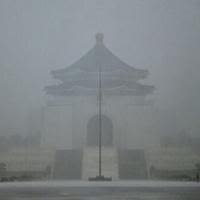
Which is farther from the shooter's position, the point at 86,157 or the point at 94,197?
the point at 86,157

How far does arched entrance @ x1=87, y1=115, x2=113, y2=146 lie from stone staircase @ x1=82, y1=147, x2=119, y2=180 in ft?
0.44

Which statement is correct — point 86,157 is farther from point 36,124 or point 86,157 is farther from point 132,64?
point 132,64

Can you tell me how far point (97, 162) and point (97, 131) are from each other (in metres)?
0.64

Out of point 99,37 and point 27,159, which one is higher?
point 99,37

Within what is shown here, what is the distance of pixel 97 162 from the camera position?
743 centimetres

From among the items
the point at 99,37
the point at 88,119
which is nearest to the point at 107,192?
the point at 88,119

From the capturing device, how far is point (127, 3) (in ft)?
25.2

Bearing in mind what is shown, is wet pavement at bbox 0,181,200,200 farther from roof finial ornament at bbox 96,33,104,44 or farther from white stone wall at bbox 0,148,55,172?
roof finial ornament at bbox 96,33,104,44

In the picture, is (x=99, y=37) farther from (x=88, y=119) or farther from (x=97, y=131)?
(x=97, y=131)

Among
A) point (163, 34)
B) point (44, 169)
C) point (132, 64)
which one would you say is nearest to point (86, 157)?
point (44, 169)

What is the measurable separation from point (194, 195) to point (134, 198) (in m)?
0.78

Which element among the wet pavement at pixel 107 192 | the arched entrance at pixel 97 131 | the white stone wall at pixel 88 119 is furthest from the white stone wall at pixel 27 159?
the wet pavement at pixel 107 192

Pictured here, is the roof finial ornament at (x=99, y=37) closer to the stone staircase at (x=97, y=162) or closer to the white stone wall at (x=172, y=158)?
the stone staircase at (x=97, y=162)

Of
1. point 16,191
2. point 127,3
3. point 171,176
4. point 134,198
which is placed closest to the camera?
point 134,198
